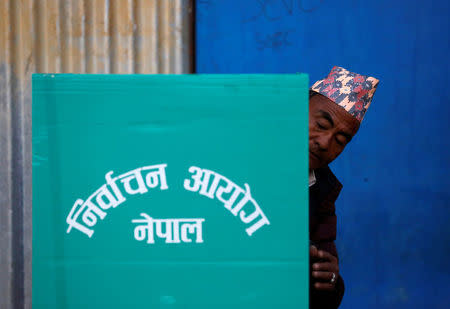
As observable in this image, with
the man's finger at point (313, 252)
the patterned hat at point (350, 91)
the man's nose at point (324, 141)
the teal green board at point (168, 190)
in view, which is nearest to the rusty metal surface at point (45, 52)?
the patterned hat at point (350, 91)

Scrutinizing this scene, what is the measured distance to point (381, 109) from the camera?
2.87 meters

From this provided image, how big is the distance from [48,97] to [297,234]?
0.66 metres

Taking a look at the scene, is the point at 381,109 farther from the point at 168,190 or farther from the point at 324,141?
the point at 168,190

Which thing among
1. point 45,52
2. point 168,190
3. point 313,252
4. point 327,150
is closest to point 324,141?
point 327,150

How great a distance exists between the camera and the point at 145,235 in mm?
1110

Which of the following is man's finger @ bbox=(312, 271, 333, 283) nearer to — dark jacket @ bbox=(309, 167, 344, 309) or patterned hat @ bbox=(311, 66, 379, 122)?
dark jacket @ bbox=(309, 167, 344, 309)

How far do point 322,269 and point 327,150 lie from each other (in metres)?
0.42

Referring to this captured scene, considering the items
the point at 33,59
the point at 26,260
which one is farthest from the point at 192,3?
the point at 26,260

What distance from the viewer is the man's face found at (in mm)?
1728

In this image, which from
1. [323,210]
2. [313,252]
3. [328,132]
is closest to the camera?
[313,252]

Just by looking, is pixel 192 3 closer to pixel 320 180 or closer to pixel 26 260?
pixel 320 180

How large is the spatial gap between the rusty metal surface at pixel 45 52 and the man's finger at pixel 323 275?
5.24ft

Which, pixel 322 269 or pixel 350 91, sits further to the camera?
pixel 350 91

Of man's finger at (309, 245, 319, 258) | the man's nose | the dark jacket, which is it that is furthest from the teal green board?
the dark jacket
